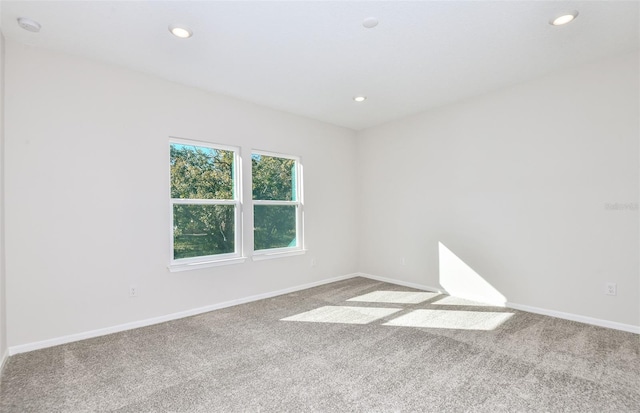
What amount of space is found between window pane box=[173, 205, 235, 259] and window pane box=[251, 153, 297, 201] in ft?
1.69

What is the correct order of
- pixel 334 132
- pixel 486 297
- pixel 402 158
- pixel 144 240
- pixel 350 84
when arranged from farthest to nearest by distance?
pixel 334 132, pixel 402 158, pixel 486 297, pixel 350 84, pixel 144 240

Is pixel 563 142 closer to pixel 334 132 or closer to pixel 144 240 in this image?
pixel 334 132

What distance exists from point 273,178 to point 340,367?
2.83m

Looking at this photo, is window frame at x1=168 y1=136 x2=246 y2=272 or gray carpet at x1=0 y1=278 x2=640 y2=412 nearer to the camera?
gray carpet at x1=0 y1=278 x2=640 y2=412

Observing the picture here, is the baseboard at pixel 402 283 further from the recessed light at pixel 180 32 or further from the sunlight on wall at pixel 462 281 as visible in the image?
the recessed light at pixel 180 32

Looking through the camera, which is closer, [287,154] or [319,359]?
[319,359]

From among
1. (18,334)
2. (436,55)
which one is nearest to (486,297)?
(436,55)

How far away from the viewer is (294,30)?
2.55 m

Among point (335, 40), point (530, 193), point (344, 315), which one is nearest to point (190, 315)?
point (344, 315)

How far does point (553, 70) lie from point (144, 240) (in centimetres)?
470

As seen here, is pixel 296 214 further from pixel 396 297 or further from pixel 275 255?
pixel 396 297

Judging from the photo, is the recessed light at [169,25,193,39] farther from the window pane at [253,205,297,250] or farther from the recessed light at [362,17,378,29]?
the window pane at [253,205,297,250]

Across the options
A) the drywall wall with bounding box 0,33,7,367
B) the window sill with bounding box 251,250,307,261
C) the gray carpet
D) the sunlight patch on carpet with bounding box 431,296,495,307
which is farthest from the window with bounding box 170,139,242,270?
the sunlight patch on carpet with bounding box 431,296,495,307

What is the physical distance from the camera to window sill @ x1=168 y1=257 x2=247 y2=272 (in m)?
3.52
